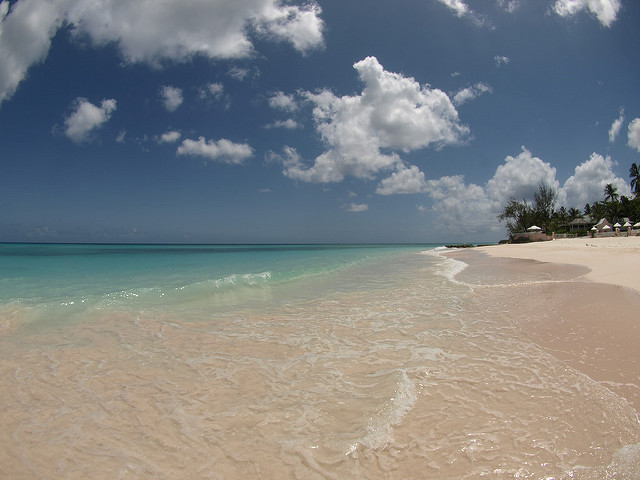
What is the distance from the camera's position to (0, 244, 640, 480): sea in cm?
243

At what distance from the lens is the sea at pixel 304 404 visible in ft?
7.96

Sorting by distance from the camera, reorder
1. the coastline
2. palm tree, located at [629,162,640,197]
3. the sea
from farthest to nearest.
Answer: palm tree, located at [629,162,640,197] → the coastline → the sea

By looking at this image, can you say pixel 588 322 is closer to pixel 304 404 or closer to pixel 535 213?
pixel 304 404

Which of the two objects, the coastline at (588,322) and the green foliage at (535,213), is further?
the green foliage at (535,213)

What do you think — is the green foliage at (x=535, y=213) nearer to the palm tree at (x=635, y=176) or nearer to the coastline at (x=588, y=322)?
the palm tree at (x=635, y=176)

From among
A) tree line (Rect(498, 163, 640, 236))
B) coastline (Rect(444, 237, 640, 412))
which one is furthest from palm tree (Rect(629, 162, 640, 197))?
coastline (Rect(444, 237, 640, 412))

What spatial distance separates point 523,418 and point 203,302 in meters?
8.29

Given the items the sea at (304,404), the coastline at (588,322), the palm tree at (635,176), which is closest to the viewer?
the sea at (304,404)

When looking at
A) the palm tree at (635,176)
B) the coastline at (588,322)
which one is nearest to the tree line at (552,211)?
the palm tree at (635,176)

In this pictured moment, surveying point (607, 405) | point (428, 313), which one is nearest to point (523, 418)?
point (607, 405)

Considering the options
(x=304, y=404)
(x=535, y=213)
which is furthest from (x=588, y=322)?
(x=535, y=213)

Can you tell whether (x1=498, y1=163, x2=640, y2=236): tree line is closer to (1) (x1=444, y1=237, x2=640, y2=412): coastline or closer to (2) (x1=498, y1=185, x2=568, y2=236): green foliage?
(2) (x1=498, y1=185, x2=568, y2=236): green foliage

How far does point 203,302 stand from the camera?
9164 millimetres

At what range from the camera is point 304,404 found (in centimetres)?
336
